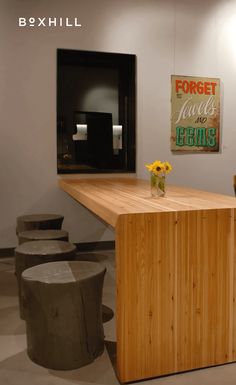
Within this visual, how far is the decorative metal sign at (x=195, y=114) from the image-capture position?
15.4ft

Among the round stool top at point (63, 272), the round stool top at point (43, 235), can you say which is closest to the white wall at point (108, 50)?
the round stool top at point (43, 235)

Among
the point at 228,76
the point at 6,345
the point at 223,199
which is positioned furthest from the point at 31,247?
the point at 228,76

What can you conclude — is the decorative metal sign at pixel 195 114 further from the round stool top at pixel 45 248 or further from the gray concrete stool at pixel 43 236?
the round stool top at pixel 45 248

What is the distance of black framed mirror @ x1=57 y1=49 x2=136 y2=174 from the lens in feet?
14.8

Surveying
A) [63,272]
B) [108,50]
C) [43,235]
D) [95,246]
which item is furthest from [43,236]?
[108,50]

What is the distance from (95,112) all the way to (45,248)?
2.43 meters

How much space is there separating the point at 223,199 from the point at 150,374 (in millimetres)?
1051

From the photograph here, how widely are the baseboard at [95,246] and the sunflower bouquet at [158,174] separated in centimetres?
212

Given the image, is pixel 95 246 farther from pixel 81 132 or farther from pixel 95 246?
pixel 81 132

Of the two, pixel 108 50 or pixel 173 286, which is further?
pixel 108 50

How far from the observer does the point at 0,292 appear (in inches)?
127

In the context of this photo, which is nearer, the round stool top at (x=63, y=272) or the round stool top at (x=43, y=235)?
the round stool top at (x=63, y=272)

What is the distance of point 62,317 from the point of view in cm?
199

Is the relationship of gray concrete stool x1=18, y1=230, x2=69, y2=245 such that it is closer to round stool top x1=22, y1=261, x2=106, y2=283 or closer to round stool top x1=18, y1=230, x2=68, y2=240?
round stool top x1=18, y1=230, x2=68, y2=240
